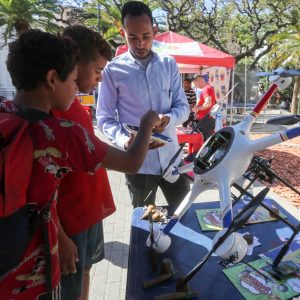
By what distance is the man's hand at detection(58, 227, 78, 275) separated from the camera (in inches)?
44.0

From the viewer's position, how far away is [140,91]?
1.81 m

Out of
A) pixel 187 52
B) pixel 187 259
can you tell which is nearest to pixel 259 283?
pixel 187 259

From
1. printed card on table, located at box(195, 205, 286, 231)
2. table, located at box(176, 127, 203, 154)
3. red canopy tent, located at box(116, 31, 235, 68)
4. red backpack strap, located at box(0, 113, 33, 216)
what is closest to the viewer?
red backpack strap, located at box(0, 113, 33, 216)

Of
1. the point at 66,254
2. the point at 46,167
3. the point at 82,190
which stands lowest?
the point at 66,254

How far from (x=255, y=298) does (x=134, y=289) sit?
438 mm

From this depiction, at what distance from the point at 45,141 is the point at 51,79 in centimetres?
20

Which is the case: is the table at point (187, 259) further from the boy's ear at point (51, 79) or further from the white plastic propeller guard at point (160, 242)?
the boy's ear at point (51, 79)

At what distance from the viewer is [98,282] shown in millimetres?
2340

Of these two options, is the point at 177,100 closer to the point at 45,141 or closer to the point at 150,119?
the point at 150,119

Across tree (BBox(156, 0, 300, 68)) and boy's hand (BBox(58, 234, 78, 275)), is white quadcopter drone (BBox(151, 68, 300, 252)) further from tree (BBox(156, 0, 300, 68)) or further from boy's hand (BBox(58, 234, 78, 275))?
tree (BBox(156, 0, 300, 68))

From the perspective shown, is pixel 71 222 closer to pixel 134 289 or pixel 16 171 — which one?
pixel 134 289

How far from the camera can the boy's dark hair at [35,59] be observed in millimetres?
942

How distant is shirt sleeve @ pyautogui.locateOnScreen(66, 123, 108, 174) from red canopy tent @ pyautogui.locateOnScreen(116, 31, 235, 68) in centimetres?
523

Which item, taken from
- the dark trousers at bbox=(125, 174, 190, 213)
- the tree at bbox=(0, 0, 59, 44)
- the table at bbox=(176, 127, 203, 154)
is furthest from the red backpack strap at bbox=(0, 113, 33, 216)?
the tree at bbox=(0, 0, 59, 44)
